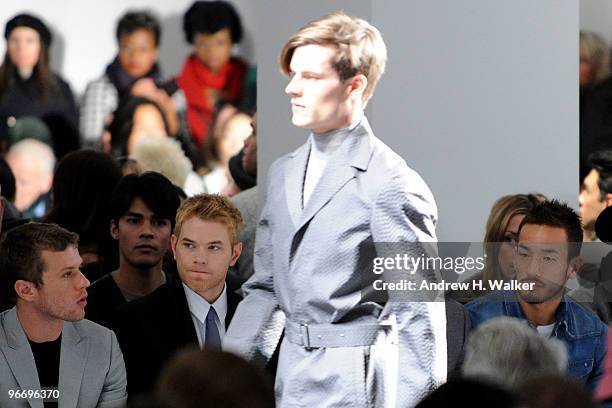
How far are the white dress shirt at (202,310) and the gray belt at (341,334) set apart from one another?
0.36m

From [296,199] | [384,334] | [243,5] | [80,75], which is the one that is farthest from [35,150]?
[384,334]

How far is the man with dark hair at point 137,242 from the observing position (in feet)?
18.5

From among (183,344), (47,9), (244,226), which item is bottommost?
(183,344)

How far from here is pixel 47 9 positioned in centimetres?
631

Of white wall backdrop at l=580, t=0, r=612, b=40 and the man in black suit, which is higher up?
white wall backdrop at l=580, t=0, r=612, b=40

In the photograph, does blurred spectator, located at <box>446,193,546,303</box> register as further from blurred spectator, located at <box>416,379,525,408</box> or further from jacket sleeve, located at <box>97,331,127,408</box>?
blurred spectator, located at <box>416,379,525,408</box>

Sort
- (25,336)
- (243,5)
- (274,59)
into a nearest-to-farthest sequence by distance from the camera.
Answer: (25,336) < (274,59) < (243,5)

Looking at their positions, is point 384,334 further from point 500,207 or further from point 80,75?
point 80,75

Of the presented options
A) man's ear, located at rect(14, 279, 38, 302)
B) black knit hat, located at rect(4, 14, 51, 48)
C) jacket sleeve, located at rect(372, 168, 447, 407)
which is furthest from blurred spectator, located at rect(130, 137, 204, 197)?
jacket sleeve, located at rect(372, 168, 447, 407)

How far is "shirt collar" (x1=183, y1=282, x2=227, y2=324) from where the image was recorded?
5.41 m

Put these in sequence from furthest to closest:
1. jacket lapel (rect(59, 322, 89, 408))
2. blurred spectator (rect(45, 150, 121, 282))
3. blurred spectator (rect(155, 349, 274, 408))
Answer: blurred spectator (rect(45, 150, 121, 282))
jacket lapel (rect(59, 322, 89, 408))
blurred spectator (rect(155, 349, 274, 408))

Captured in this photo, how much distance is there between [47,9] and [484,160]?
6.67 feet

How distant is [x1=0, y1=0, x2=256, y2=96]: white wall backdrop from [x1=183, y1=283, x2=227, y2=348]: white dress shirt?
52.5 inches

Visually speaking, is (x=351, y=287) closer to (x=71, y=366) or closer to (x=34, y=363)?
(x=71, y=366)
